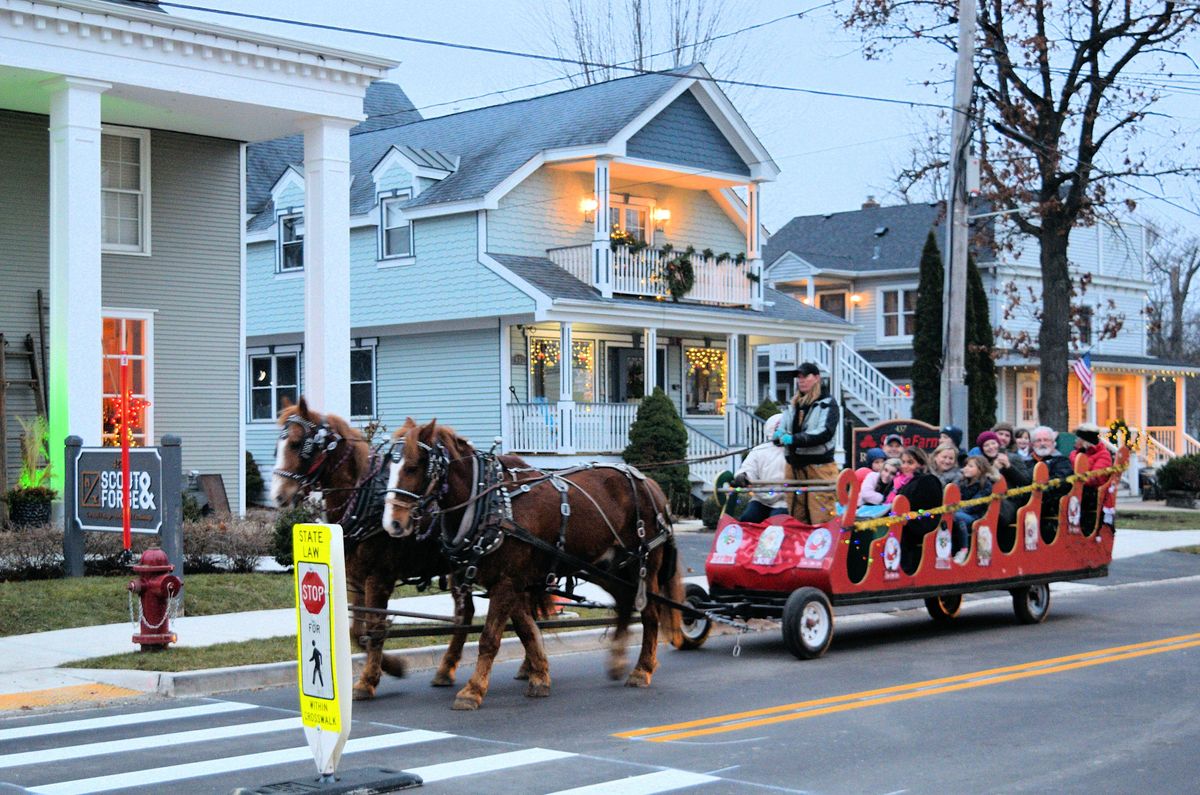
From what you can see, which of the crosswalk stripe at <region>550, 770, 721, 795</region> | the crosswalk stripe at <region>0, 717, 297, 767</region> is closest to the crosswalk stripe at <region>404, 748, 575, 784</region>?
the crosswalk stripe at <region>550, 770, 721, 795</region>

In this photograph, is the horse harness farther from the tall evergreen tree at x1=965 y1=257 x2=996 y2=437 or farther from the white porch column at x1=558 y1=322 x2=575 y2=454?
the tall evergreen tree at x1=965 y1=257 x2=996 y2=437

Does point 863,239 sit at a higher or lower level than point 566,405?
higher

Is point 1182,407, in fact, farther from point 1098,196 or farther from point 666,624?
point 666,624

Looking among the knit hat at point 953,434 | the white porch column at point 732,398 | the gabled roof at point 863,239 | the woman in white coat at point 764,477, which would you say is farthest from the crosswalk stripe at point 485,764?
the gabled roof at point 863,239

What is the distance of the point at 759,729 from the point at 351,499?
3.28 meters

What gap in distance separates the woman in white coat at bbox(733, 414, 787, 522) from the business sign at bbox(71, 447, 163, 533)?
18.4 ft

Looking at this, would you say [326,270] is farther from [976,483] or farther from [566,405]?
[976,483]

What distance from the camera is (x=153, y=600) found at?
1190 centimetres

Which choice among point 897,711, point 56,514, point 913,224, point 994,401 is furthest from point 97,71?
point 913,224

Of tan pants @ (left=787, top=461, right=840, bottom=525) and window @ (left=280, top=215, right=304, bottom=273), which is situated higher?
window @ (left=280, top=215, right=304, bottom=273)

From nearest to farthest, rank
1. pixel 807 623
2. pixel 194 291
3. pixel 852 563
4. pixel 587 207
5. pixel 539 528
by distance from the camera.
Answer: pixel 539 528 → pixel 807 623 → pixel 852 563 → pixel 194 291 → pixel 587 207

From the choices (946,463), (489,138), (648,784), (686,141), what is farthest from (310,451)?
(489,138)

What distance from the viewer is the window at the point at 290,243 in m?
33.1

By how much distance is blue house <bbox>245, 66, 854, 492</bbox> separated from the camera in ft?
97.0
